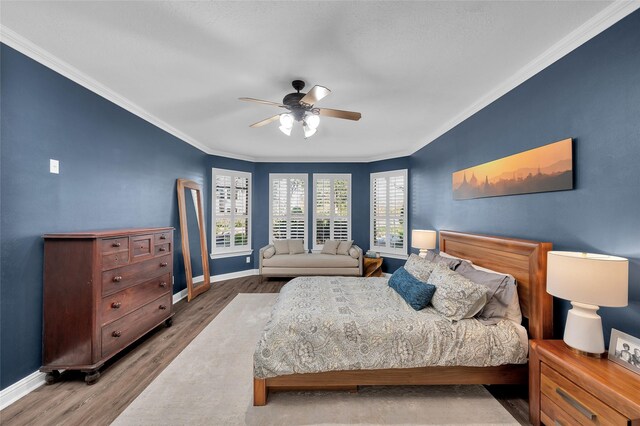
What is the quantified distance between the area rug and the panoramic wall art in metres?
1.82

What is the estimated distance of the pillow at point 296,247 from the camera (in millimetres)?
5699

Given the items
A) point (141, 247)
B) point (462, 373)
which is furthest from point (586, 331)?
point (141, 247)

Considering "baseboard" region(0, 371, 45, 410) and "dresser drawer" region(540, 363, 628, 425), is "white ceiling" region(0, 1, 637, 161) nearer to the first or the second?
"dresser drawer" region(540, 363, 628, 425)

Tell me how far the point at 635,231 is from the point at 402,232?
12.6 feet

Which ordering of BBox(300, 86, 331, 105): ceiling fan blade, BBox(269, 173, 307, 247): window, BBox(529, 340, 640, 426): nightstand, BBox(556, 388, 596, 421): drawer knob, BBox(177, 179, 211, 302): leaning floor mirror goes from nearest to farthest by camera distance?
1. BBox(529, 340, 640, 426): nightstand
2. BBox(556, 388, 596, 421): drawer knob
3. BBox(300, 86, 331, 105): ceiling fan blade
4. BBox(177, 179, 211, 302): leaning floor mirror
5. BBox(269, 173, 307, 247): window

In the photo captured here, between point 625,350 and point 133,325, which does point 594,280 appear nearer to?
point 625,350

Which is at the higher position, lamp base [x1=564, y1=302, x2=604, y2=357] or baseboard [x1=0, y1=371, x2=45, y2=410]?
lamp base [x1=564, y1=302, x2=604, y2=357]

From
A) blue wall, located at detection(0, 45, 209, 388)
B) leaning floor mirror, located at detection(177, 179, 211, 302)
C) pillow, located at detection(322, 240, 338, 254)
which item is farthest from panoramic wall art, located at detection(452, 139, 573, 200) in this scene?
leaning floor mirror, located at detection(177, 179, 211, 302)

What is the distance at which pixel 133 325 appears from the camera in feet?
8.43

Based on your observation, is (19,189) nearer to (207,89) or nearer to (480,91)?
(207,89)

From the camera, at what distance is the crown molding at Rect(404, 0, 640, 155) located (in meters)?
1.56

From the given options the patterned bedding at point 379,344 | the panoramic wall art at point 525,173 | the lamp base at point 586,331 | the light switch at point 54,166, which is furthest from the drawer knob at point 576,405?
the light switch at point 54,166

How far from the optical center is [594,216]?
1721 mm

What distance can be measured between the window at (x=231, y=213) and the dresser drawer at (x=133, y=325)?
2.30m
